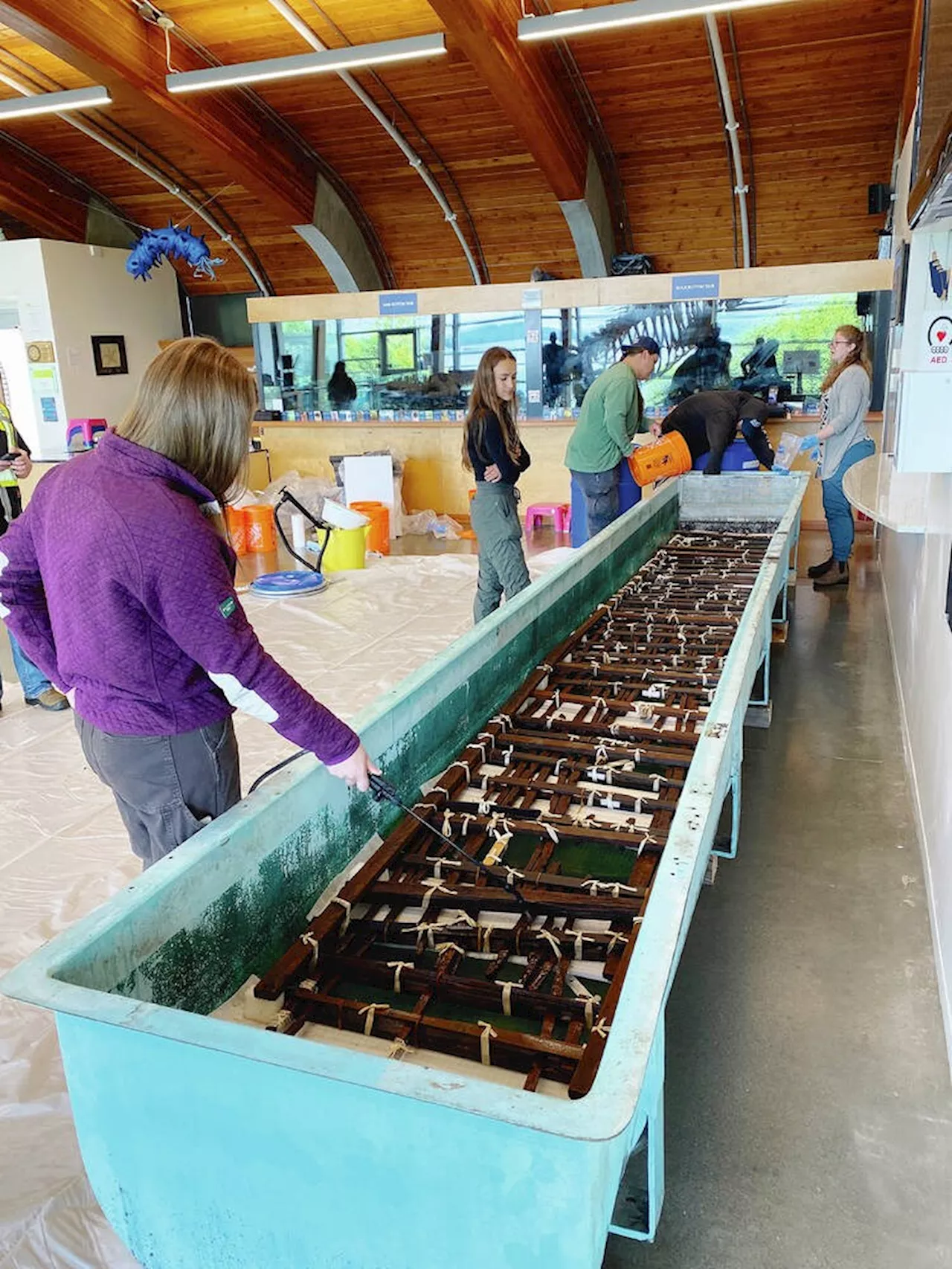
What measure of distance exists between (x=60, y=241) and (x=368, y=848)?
42.5 feet

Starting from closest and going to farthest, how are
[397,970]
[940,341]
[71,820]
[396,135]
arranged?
[397,970] → [940,341] → [71,820] → [396,135]

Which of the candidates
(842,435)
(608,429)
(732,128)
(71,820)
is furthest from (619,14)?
(71,820)

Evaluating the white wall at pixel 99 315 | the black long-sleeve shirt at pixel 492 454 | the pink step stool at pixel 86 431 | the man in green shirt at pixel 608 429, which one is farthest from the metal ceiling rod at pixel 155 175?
the black long-sleeve shirt at pixel 492 454

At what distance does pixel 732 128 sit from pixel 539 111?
7.34 feet

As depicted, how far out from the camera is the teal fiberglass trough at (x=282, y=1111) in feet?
3.59

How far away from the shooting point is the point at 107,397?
44.5 ft

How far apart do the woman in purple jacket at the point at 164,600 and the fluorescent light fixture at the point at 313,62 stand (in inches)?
309

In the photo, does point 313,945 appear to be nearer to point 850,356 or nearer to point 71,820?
point 71,820

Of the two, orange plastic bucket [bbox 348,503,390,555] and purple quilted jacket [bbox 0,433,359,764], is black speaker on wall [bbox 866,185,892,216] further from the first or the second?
purple quilted jacket [bbox 0,433,359,764]

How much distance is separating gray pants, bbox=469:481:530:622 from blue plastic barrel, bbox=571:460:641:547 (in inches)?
45.5

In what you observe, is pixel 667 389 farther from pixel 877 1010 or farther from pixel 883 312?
pixel 877 1010

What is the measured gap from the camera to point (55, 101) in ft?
30.8

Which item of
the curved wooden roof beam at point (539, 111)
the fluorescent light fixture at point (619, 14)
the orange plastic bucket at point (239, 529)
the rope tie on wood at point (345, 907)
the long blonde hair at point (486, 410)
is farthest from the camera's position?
the orange plastic bucket at point (239, 529)

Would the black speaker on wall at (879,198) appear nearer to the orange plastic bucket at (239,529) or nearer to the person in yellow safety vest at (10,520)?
the orange plastic bucket at (239,529)
